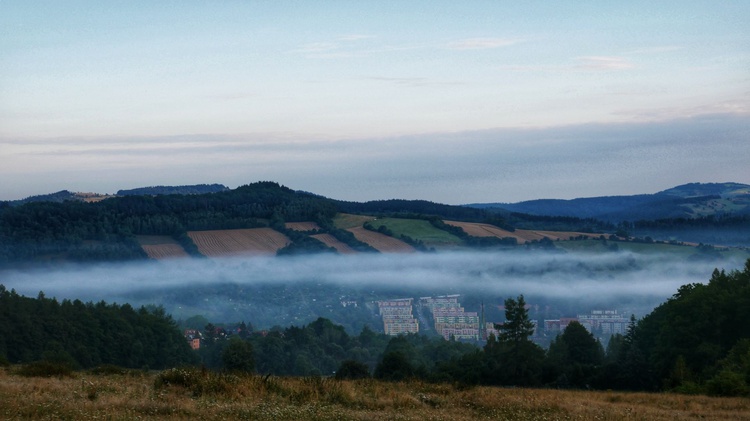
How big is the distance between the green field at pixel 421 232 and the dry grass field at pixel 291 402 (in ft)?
521

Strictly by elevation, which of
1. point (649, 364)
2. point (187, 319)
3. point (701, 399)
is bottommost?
point (187, 319)

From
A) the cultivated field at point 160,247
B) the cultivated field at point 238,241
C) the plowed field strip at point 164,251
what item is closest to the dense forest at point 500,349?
the plowed field strip at point 164,251

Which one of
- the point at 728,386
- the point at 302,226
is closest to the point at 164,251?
the point at 302,226

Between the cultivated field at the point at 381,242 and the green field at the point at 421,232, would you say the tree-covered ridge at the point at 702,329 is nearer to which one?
the cultivated field at the point at 381,242

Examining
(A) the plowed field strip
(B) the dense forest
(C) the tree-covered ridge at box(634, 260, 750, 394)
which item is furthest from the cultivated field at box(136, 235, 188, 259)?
(C) the tree-covered ridge at box(634, 260, 750, 394)

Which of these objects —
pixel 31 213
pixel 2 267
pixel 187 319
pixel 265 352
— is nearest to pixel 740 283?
pixel 265 352

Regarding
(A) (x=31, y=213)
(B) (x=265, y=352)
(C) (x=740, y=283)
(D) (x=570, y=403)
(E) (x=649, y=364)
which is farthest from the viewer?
(A) (x=31, y=213)

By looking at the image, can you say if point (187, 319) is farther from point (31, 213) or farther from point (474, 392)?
point (474, 392)

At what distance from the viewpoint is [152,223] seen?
182 metres

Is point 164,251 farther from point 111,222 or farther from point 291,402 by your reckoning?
point 291,402

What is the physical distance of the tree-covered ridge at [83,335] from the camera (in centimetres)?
7175

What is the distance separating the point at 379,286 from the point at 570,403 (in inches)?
6255

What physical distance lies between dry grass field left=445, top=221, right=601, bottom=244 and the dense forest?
79.8 m

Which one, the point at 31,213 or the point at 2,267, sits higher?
the point at 31,213
